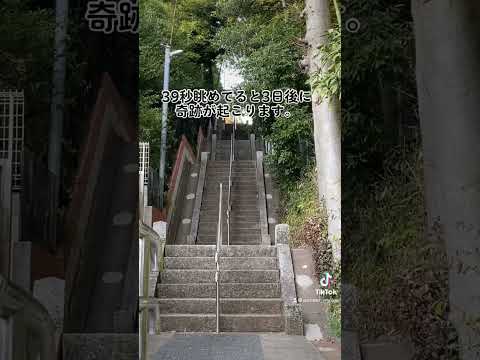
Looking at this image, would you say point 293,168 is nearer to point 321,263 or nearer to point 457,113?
point 321,263

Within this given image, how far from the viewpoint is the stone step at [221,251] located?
3450 millimetres

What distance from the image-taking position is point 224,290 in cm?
343

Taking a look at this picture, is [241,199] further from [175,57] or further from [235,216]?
[175,57]

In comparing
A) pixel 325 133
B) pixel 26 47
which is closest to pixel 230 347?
pixel 325 133

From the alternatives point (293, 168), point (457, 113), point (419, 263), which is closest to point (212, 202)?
point (293, 168)

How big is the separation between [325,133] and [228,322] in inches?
46.2

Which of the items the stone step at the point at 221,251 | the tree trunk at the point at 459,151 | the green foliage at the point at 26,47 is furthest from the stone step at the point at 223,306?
the green foliage at the point at 26,47

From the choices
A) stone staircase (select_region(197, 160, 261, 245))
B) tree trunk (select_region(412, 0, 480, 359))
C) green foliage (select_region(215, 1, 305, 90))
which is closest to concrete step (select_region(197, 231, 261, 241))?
stone staircase (select_region(197, 160, 261, 245))

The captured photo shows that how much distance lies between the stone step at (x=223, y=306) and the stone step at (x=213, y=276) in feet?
0.34

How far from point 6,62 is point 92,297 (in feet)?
4.35

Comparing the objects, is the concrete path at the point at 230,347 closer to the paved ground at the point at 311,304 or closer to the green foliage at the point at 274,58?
Result: the paved ground at the point at 311,304

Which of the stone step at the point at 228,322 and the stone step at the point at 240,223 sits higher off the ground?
the stone step at the point at 240,223

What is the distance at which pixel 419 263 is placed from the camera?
3.30 meters

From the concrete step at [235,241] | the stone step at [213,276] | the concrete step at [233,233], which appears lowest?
the stone step at [213,276]
